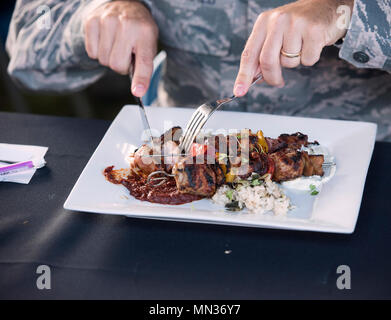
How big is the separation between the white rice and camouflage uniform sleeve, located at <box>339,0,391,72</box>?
3.10 ft

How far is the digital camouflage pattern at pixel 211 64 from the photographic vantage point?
8.54ft

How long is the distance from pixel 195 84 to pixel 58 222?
1648mm

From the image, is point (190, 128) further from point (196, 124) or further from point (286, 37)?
point (286, 37)

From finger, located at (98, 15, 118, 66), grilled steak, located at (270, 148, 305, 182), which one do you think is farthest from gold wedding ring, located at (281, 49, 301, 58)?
finger, located at (98, 15, 118, 66)

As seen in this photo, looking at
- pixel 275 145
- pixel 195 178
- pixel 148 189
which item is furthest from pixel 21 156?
pixel 275 145

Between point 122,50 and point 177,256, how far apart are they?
51.7 inches

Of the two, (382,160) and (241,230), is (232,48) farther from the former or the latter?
(241,230)

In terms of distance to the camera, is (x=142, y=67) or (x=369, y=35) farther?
(x=142, y=67)

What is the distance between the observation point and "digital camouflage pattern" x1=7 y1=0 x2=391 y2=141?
8.54 feet

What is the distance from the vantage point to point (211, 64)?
109 inches

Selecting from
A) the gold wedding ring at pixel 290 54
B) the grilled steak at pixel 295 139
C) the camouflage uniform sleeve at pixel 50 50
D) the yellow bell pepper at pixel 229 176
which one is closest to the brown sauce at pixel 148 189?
the yellow bell pepper at pixel 229 176

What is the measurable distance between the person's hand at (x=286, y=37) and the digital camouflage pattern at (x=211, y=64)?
622mm

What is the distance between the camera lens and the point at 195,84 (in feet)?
9.53

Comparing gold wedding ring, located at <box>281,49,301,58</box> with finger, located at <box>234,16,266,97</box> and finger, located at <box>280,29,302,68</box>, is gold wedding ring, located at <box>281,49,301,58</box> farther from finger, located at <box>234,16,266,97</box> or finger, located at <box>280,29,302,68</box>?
finger, located at <box>234,16,266,97</box>
